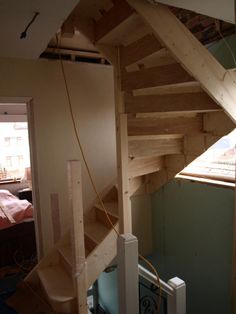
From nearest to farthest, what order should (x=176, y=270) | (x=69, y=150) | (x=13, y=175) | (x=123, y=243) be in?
(x=123, y=243)
(x=69, y=150)
(x=176, y=270)
(x=13, y=175)

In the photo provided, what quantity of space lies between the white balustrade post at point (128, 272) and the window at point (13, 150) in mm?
5182

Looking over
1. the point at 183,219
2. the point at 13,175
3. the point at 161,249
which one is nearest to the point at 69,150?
the point at 183,219

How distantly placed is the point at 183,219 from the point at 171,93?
5.68 ft

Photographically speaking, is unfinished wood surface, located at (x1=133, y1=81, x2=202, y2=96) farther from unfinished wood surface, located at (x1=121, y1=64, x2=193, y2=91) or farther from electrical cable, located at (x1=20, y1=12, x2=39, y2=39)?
electrical cable, located at (x1=20, y1=12, x2=39, y2=39)

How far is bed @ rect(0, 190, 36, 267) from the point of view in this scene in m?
3.59

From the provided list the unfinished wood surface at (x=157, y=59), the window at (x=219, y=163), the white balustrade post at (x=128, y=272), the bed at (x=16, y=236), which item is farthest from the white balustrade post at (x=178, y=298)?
the bed at (x=16, y=236)

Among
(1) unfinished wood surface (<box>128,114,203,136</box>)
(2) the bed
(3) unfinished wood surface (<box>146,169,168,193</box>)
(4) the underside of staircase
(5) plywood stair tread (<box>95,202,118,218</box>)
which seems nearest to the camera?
(4) the underside of staircase

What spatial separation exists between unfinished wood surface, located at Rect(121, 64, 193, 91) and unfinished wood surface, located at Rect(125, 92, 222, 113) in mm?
122

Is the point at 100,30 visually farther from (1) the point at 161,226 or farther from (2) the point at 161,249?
(2) the point at 161,249

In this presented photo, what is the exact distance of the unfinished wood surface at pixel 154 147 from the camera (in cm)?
238

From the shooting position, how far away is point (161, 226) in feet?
11.5

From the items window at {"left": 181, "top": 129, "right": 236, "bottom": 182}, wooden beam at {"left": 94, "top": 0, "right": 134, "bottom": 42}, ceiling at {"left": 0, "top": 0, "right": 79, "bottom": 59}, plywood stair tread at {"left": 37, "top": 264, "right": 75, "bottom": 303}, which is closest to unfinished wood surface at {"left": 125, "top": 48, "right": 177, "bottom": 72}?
wooden beam at {"left": 94, "top": 0, "right": 134, "bottom": 42}

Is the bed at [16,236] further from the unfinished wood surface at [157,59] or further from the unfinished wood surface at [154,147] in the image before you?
the unfinished wood surface at [157,59]

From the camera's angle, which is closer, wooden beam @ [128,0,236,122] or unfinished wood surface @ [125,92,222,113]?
wooden beam @ [128,0,236,122]
